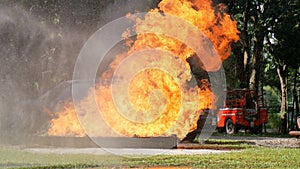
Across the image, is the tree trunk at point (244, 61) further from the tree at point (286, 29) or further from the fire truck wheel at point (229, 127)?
the fire truck wheel at point (229, 127)

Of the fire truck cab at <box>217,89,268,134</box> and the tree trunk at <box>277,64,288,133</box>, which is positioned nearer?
the fire truck cab at <box>217,89,268,134</box>

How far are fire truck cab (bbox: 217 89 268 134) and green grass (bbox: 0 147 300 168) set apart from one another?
1494 centimetres

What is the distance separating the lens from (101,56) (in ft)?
75.5

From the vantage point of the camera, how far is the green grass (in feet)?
39.2

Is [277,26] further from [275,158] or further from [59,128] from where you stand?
[275,158]

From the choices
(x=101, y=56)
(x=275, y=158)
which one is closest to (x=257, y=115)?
(x=101, y=56)

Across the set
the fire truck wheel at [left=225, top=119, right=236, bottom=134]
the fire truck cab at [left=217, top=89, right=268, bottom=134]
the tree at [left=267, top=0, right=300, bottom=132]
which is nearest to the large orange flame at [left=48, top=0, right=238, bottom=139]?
the tree at [left=267, top=0, right=300, bottom=132]

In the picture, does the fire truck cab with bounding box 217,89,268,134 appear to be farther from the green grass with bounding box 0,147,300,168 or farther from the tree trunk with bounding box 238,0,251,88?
the green grass with bounding box 0,147,300,168

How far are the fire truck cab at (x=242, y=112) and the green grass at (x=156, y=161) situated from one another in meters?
14.9

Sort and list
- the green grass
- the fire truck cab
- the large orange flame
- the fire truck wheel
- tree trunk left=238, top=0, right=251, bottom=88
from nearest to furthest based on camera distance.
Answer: the green grass → the large orange flame → the fire truck cab → the fire truck wheel → tree trunk left=238, top=0, right=251, bottom=88

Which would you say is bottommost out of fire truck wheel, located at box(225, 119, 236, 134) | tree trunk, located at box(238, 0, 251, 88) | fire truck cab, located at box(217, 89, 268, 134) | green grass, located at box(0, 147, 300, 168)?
green grass, located at box(0, 147, 300, 168)

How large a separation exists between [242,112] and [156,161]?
17730 mm

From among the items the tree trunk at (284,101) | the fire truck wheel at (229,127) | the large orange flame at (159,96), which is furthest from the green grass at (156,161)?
the tree trunk at (284,101)

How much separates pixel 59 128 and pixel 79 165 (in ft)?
20.5
